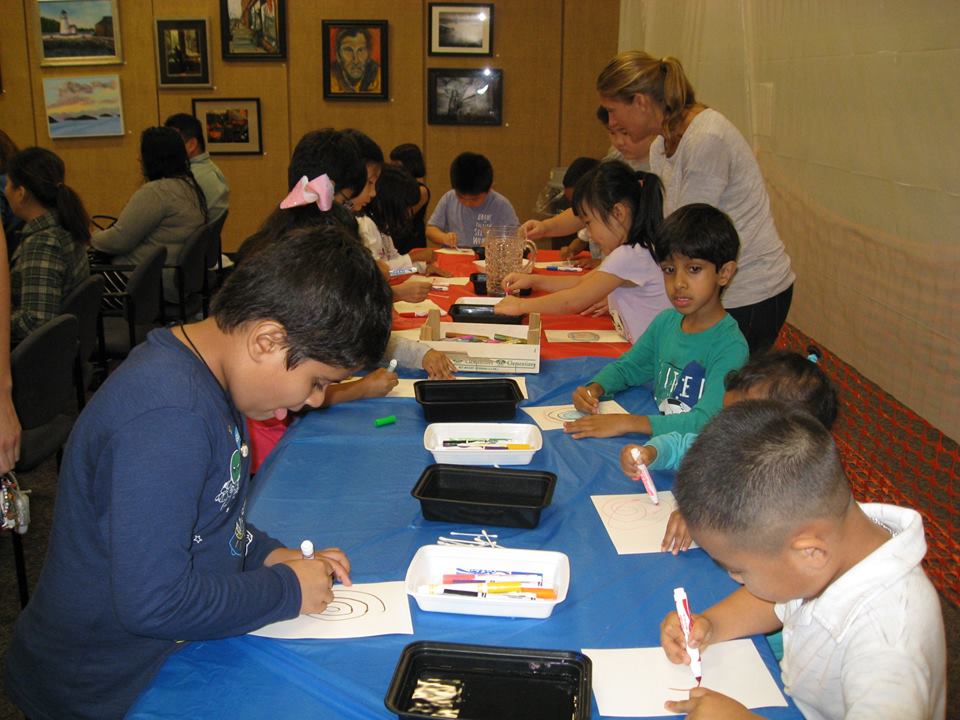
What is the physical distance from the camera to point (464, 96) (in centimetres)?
668

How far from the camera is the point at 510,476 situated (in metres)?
1.53

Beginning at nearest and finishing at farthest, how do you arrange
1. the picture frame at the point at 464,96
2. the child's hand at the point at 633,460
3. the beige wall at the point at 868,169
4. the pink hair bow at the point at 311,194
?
1. the child's hand at the point at 633,460
2. the pink hair bow at the point at 311,194
3. the beige wall at the point at 868,169
4. the picture frame at the point at 464,96

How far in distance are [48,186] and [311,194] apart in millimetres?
1609

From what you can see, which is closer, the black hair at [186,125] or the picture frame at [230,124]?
the black hair at [186,125]

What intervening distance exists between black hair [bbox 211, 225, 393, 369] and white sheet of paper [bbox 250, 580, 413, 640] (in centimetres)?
34

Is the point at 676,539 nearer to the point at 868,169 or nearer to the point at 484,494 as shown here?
the point at 484,494

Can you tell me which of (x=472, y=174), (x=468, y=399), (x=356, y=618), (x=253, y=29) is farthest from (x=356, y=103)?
(x=356, y=618)

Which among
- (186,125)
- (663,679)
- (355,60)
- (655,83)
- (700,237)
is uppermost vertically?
(355,60)

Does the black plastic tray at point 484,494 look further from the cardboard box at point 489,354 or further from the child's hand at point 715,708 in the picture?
the cardboard box at point 489,354

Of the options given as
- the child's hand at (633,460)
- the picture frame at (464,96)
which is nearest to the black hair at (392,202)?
the picture frame at (464,96)

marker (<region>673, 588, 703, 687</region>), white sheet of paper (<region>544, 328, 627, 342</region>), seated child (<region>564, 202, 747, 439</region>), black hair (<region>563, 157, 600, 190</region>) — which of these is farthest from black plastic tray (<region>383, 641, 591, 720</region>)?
black hair (<region>563, 157, 600, 190</region>)

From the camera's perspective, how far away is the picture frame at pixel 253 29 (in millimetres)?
6539

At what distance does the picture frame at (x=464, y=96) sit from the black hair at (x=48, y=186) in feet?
12.6

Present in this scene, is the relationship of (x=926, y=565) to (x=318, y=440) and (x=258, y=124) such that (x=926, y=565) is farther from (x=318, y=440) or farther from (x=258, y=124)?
(x=258, y=124)
